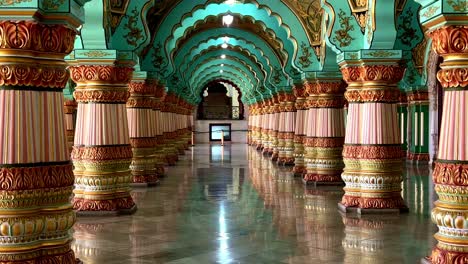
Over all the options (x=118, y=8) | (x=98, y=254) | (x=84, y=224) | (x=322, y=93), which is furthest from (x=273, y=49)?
(x=98, y=254)

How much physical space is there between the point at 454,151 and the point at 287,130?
15.6 metres

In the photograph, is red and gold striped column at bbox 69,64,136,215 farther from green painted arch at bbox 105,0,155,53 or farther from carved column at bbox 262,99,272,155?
carved column at bbox 262,99,272,155

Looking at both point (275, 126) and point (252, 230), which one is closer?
point (252, 230)

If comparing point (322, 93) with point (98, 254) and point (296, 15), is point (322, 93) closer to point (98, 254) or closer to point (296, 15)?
point (296, 15)

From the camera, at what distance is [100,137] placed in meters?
9.57

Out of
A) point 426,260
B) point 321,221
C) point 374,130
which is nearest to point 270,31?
point 374,130

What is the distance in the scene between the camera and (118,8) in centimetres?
1005

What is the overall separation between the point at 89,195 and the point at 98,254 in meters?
2.99

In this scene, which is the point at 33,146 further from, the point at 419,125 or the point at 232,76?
the point at 232,76

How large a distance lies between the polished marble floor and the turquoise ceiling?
2.78m

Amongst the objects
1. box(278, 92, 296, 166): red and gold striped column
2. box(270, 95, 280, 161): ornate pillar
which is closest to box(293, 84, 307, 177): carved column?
box(278, 92, 296, 166): red and gold striped column

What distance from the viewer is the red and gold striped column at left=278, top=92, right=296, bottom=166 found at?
68.9ft

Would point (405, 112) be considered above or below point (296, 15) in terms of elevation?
below

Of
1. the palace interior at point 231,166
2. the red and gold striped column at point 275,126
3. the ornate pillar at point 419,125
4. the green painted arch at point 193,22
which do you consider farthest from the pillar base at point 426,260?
the red and gold striped column at point 275,126
